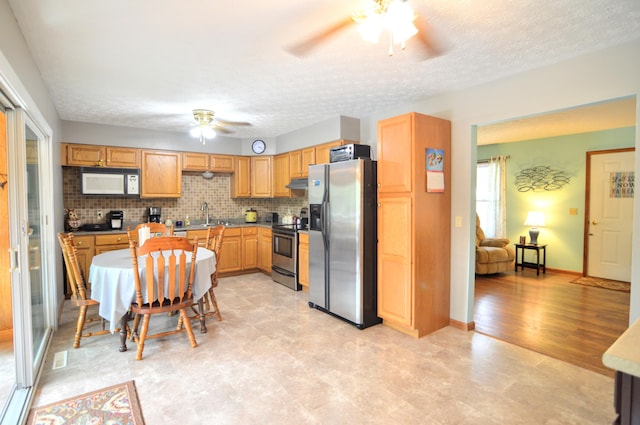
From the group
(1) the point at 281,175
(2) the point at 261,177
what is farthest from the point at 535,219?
(2) the point at 261,177

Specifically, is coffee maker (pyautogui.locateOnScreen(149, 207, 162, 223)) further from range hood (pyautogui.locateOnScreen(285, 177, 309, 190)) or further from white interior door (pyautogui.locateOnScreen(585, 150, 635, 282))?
white interior door (pyautogui.locateOnScreen(585, 150, 635, 282))

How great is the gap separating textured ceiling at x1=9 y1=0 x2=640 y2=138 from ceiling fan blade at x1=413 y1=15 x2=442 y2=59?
0.13 feet

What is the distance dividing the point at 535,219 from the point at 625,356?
6.22 m

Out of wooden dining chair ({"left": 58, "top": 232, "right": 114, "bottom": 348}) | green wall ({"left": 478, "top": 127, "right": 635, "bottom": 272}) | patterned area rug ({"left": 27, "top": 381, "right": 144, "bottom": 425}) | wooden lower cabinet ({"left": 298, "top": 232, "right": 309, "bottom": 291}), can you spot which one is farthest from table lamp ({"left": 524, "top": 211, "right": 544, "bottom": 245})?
wooden dining chair ({"left": 58, "top": 232, "right": 114, "bottom": 348})

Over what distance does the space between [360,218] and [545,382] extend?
199 cm

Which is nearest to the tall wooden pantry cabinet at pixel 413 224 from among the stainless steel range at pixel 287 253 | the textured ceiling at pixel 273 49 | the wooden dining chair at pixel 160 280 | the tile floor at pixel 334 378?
the tile floor at pixel 334 378

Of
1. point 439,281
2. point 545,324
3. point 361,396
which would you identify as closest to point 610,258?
point 545,324

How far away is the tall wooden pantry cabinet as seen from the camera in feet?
10.5

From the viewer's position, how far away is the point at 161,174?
5.43 m

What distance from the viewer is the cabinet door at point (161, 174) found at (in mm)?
5305

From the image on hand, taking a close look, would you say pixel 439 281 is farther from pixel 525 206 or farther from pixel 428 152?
pixel 525 206

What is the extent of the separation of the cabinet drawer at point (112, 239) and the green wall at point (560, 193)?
273 inches

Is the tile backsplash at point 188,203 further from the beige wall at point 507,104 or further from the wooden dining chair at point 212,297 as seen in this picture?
the beige wall at point 507,104

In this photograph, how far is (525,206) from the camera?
6562 mm
